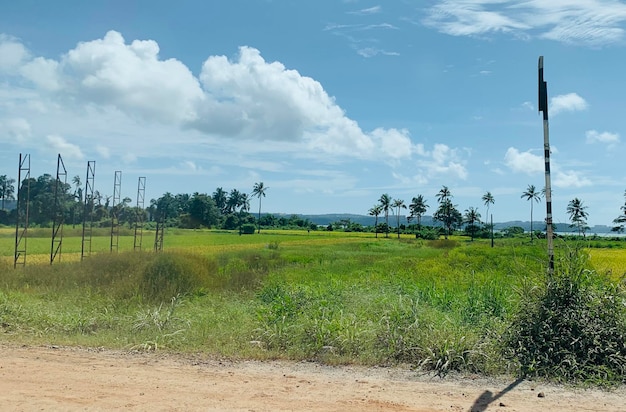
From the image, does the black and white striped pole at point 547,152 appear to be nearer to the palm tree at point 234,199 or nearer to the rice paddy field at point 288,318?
the rice paddy field at point 288,318

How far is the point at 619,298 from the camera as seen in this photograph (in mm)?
6824

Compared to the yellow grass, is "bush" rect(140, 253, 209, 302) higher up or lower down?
lower down

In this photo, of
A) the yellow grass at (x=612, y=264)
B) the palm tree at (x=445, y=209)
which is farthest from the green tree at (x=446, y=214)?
the yellow grass at (x=612, y=264)

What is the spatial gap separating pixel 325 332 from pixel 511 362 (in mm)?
2539

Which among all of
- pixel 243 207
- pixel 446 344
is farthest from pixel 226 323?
pixel 243 207

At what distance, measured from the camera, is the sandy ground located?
5.00 m

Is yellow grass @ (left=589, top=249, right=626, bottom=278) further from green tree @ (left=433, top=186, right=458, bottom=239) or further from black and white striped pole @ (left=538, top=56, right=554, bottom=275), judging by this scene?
green tree @ (left=433, top=186, right=458, bottom=239)

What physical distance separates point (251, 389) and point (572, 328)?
4150 mm

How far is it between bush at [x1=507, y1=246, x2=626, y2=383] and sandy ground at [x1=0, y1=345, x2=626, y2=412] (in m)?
0.45

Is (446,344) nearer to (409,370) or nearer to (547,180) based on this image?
(409,370)

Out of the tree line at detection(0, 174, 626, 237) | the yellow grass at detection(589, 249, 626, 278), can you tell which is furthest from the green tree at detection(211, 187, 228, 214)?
the yellow grass at detection(589, 249, 626, 278)

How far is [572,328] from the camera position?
6.63 metres

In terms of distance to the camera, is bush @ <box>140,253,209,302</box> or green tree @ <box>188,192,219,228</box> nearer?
bush @ <box>140,253,209,302</box>

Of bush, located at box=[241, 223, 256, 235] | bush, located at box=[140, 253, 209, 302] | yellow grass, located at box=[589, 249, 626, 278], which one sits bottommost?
bush, located at box=[140, 253, 209, 302]
